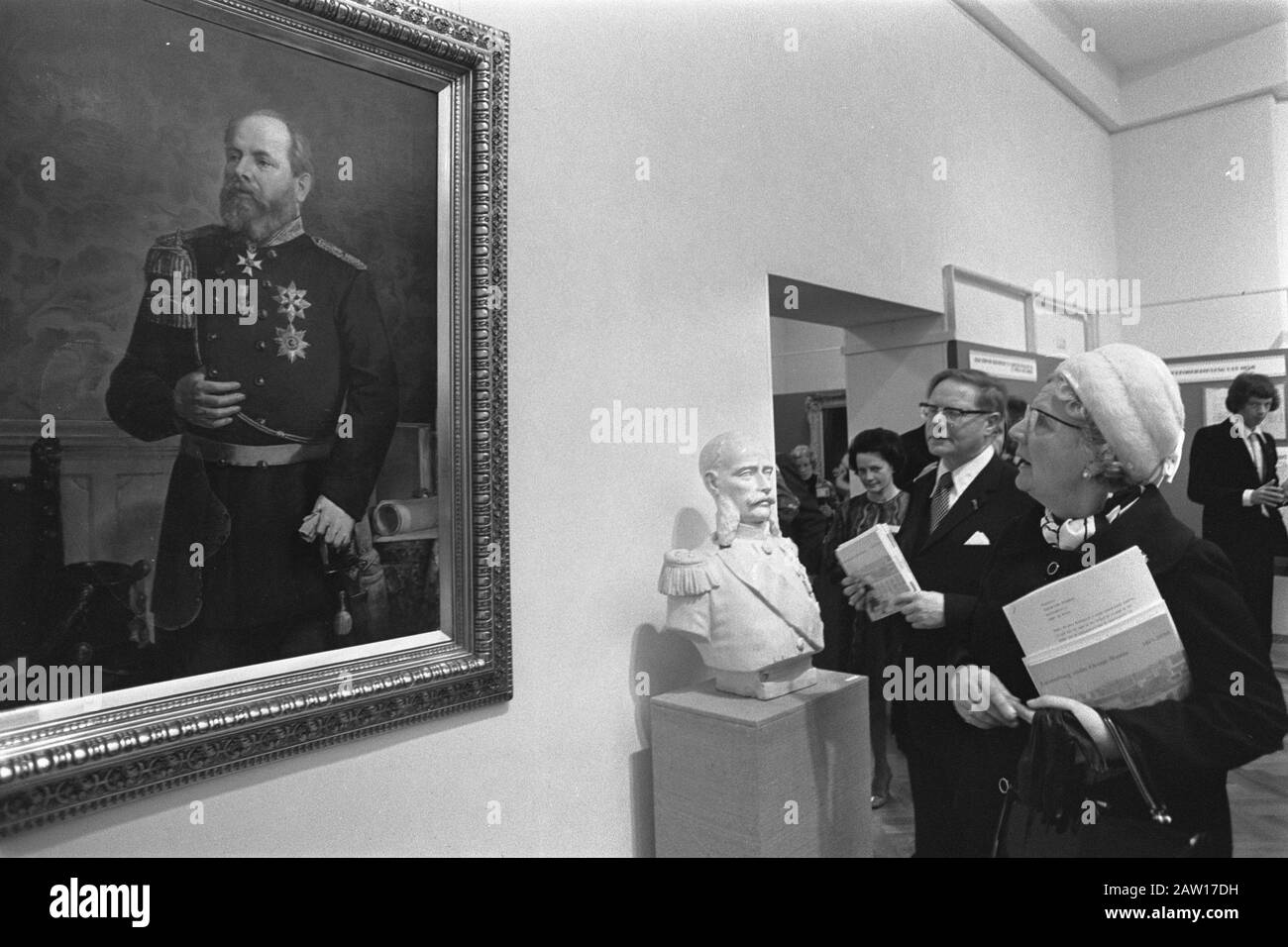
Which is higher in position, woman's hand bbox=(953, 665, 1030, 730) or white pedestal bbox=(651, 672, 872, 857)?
woman's hand bbox=(953, 665, 1030, 730)

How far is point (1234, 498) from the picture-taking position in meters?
6.10

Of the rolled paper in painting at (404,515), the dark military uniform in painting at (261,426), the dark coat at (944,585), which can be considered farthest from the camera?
the dark coat at (944,585)

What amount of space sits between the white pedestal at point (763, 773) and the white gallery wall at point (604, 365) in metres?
0.30

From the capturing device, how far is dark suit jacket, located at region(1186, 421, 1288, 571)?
239 inches

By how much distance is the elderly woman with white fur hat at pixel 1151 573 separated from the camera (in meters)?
1.72

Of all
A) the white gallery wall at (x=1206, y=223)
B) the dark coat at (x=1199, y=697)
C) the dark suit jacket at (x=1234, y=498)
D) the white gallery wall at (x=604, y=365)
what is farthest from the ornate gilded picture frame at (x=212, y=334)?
the white gallery wall at (x=1206, y=223)

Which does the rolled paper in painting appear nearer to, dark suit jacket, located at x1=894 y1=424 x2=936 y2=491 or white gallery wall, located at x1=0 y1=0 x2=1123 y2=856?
white gallery wall, located at x1=0 y1=0 x2=1123 y2=856

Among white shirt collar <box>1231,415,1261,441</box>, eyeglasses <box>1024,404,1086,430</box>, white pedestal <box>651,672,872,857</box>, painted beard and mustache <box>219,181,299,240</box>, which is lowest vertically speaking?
white pedestal <box>651,672,872,857</box>

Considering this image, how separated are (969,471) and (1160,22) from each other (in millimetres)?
5839

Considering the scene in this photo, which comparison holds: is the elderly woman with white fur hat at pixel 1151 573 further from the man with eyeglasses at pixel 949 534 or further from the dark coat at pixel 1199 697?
the man with eyeglasses at pixel 949 534

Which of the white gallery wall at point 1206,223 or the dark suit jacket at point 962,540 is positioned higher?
the white gallery wall at point 1206,223

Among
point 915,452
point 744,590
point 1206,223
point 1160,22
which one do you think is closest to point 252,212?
point 744,590

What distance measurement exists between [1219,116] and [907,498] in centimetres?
614

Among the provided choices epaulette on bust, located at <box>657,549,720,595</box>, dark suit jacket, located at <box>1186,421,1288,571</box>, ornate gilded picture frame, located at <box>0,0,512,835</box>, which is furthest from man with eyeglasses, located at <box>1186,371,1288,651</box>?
ornate gilded picture frame, located at <box>0,0,512,835</box>
